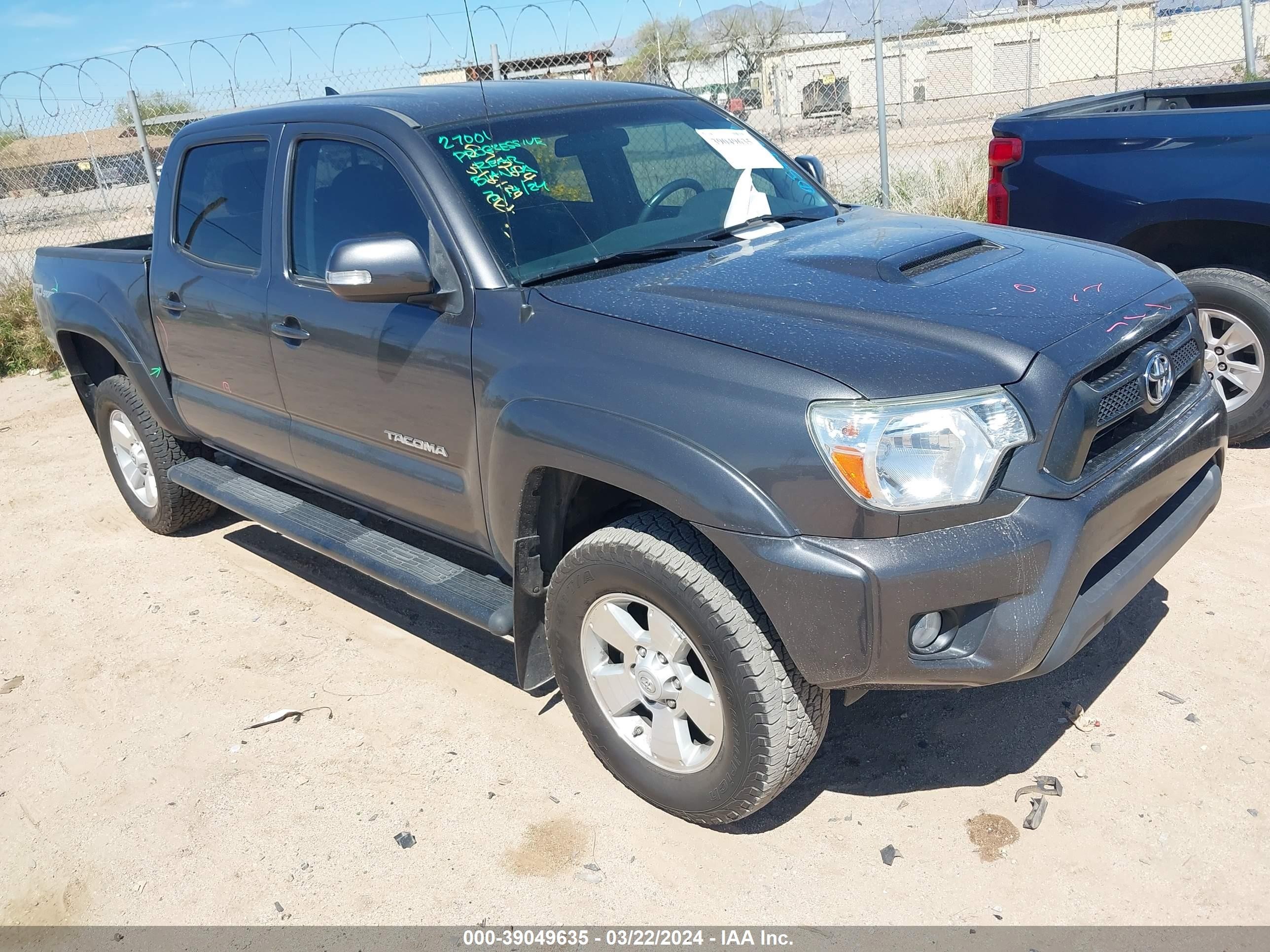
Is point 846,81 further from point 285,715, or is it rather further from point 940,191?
point 285,715

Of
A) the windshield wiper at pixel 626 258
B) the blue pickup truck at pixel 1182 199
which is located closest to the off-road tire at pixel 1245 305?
the blue pickup truck at pixel 1182 199

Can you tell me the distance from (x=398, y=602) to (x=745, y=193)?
2200 mm

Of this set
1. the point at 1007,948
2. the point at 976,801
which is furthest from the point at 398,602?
the point at 1007,948

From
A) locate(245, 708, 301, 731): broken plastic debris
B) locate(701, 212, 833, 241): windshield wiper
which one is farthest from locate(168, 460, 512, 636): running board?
locate(701, 212, 833, 241): windshield wiper

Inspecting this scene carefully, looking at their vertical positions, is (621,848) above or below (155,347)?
below

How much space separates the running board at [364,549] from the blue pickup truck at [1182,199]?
3296mm

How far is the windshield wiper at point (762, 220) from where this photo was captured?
134 inches

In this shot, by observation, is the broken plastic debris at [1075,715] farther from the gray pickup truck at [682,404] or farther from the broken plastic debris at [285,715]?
the broken plastic debris at [285,715]

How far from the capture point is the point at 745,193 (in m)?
3.67

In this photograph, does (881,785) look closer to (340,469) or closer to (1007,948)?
(1007,948)

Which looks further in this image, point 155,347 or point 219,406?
point 155,347

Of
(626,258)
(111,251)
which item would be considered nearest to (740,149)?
(626,258)

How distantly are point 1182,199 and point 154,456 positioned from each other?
4832 millimetres

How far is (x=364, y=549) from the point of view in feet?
11.9
